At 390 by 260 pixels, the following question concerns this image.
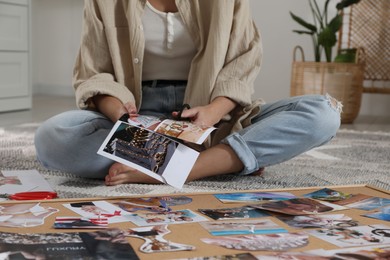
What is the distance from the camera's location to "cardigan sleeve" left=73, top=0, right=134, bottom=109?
1209mm

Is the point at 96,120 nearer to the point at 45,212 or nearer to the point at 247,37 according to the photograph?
the point at 247,37

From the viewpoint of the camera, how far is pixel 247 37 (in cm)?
129

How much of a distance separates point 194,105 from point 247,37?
192mm

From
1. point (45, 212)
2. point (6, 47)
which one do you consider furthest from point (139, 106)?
point (6, 47)

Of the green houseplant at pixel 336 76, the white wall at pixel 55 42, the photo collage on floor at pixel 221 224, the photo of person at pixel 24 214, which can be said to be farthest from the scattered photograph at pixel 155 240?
the white wall at pixel 55 42

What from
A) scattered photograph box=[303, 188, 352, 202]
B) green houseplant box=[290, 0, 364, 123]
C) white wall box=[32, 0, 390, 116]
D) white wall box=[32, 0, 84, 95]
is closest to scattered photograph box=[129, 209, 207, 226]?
scattered photograph box=[303, 188, 352, 202]

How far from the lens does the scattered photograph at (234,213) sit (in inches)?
28.7

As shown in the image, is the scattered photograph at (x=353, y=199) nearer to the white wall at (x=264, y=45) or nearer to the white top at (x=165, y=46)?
the white top at (x=165, y=46)

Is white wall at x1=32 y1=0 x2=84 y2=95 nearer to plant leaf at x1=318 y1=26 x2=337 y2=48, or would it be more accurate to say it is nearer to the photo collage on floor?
plant leaf at x1=318 y1=26 x2=337 y2=48

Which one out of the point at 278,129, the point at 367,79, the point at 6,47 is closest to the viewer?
the point at 278,129

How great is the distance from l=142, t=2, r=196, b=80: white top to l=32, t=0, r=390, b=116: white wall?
196 centimetres

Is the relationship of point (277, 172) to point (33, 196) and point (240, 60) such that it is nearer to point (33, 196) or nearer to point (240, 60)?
point (240, 60)

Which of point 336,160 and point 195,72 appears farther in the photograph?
point 336,160

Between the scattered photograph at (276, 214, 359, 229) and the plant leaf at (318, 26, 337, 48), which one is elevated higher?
the plant leaf at (318, 26, 337, 48)
